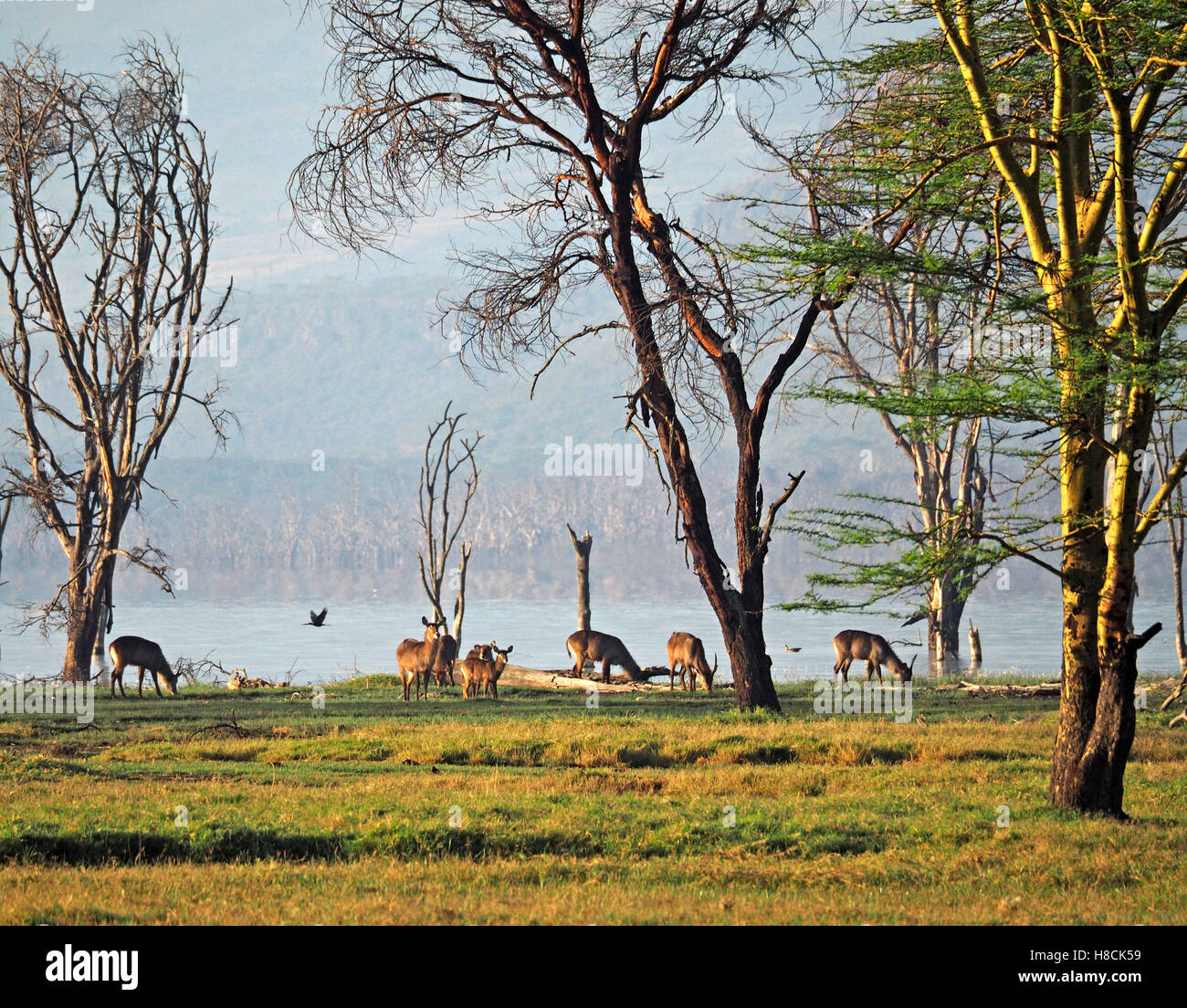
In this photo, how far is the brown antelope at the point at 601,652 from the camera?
27359 millimetres

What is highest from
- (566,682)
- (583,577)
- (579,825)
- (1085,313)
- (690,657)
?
(1085,313)

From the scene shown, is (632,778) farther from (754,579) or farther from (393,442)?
(393,442)

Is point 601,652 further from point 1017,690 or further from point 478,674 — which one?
point 1017,690

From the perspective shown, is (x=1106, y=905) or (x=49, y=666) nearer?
(x=1106, y=905)

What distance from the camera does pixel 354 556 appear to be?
162 m

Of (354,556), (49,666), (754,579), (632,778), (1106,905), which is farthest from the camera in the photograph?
(354,556)

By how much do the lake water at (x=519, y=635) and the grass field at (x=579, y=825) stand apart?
1317cm

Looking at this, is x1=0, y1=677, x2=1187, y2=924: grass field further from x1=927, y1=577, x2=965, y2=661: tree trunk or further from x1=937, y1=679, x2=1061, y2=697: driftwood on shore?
x1=927, y1=577, x2=965, y2=661: tree trunk

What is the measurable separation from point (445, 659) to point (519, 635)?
4102 cm

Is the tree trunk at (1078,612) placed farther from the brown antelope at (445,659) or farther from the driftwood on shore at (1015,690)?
the brown antelope at (445,659)

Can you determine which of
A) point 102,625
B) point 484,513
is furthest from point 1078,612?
point 484,513

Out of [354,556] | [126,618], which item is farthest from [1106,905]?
[354,556]

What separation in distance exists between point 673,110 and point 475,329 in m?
5.10

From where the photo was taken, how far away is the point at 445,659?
2542 cm
